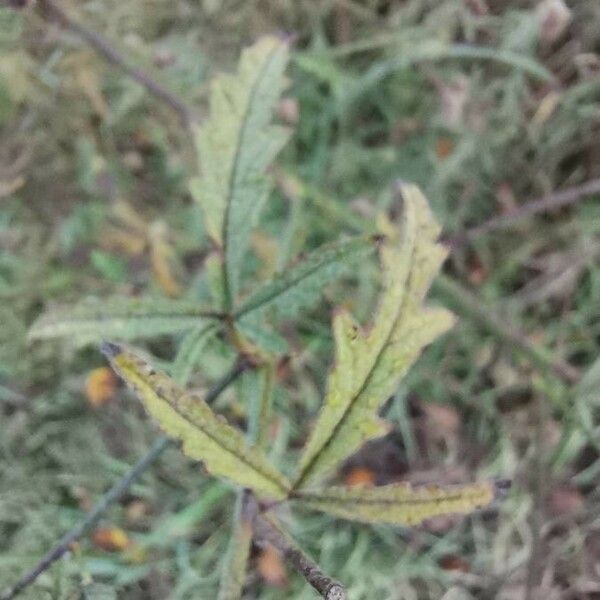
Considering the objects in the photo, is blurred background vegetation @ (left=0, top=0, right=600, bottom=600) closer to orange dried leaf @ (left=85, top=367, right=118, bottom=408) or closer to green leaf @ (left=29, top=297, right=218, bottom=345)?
orange dried leaf @ (left=85, top=367, right=118, bottom=408)

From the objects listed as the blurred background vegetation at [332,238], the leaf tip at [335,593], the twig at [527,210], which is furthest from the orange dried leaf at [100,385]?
the leaf tip at [335,593]

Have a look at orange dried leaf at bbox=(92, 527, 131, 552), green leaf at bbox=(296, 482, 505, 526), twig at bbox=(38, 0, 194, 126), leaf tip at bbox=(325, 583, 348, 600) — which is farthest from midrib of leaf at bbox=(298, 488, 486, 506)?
twig at bbox=(38, 0, 194, 126)

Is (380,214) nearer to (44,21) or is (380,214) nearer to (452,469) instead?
(452,469)

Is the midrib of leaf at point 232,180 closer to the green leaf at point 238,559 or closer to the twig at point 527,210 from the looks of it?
the green leaf at point 238,559

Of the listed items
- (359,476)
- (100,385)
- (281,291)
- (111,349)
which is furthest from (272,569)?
(111,349)

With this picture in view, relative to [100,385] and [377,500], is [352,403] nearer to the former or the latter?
[377,500]

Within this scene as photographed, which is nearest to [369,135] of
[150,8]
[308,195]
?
[308,195]
